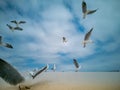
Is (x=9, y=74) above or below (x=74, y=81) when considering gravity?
above

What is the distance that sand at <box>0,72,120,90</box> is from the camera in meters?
2.40

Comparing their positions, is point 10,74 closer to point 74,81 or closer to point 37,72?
point 37,72

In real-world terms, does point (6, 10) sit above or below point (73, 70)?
above

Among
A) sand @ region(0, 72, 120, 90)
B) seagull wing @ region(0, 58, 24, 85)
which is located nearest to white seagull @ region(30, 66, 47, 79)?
sand @ region(0, 72, 120, 90)

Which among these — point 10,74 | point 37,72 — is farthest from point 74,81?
point 10,74

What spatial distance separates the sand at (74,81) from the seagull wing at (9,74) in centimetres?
8

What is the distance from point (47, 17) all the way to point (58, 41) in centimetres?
34

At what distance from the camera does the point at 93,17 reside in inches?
95.2

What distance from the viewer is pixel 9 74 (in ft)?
8.23

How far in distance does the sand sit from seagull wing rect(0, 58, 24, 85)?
0.08 m

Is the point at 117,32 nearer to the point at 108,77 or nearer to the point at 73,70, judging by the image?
the point at 108,77

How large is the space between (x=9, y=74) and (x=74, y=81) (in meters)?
0.85

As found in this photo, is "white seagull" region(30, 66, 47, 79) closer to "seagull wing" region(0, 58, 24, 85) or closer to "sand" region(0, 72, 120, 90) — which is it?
"sand" region(0, 72, 120, 90)

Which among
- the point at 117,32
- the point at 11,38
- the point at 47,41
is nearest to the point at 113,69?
the point at 117,32
